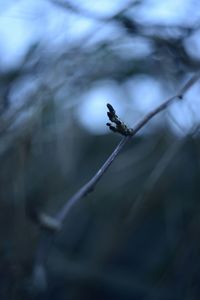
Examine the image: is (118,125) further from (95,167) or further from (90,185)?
(95,167)

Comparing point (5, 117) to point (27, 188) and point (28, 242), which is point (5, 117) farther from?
point (27, 188)

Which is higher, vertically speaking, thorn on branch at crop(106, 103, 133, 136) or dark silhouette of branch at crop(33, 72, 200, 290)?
thorn on branch at crop(106, 103, 133, 136)

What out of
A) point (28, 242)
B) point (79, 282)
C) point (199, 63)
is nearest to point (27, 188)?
point (28, 242)

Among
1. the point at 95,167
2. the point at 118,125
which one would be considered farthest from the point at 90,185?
the point at 95,167

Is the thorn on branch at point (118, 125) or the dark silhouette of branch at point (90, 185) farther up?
the thorn on branch at point (118, 125)

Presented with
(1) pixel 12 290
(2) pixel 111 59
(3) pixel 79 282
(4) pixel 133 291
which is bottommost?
(4) pixel 133 291

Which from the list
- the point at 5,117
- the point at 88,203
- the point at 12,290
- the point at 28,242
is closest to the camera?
the point at 5,117

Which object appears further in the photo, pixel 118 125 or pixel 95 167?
pixel 95 167

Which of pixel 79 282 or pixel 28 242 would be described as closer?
pixel 28 242
